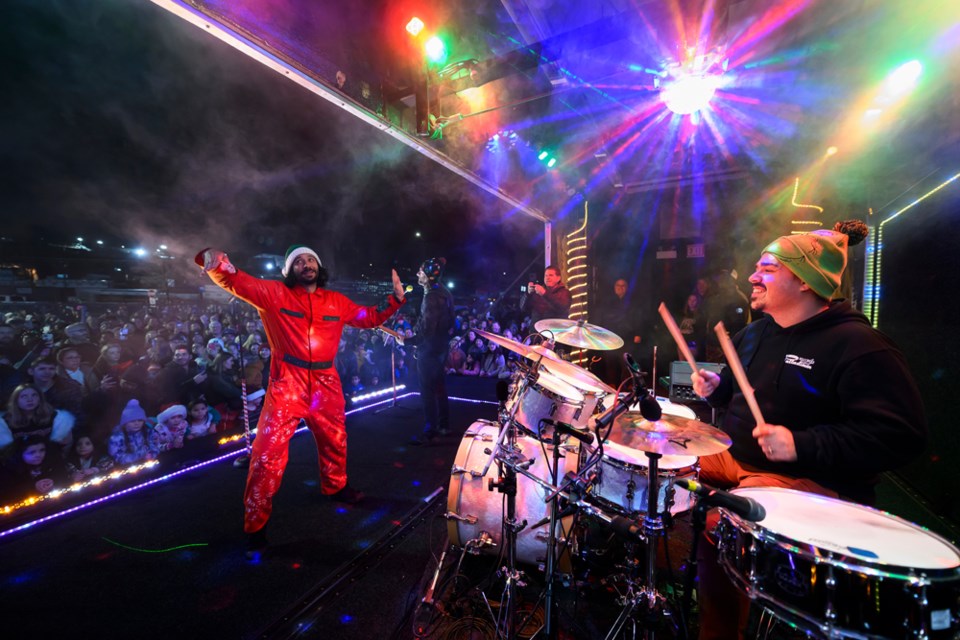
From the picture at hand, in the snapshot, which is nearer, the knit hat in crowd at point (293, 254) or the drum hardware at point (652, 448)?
the drum hardware at point (652, 448)

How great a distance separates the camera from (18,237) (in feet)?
13.2

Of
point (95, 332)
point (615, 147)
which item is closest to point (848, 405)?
point (615, 147)

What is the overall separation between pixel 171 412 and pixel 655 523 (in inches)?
223

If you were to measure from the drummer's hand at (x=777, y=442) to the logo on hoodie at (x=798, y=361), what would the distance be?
450 mm

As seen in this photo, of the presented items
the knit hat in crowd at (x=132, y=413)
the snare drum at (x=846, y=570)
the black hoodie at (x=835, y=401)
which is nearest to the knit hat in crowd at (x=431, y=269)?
the knit hat in crowd at (x=132, y=413)

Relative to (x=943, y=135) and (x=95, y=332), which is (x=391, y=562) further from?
(x=943, y=135)

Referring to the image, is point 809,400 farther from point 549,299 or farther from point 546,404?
point 549,299

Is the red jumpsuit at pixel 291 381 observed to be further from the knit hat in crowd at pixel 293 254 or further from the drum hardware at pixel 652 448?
the drum hardware at pixel 652 448

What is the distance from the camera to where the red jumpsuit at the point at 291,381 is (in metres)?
3.04

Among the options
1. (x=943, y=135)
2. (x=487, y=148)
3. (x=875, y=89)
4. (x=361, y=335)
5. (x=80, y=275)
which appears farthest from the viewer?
(x=361, y=335)

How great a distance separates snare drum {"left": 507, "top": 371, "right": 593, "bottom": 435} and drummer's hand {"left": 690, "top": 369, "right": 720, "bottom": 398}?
0.72m

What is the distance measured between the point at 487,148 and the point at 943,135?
16.5 feet

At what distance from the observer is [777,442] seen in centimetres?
174

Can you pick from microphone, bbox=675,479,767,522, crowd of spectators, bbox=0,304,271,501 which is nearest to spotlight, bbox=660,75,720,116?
microphone, bbox=675,479,767,522
